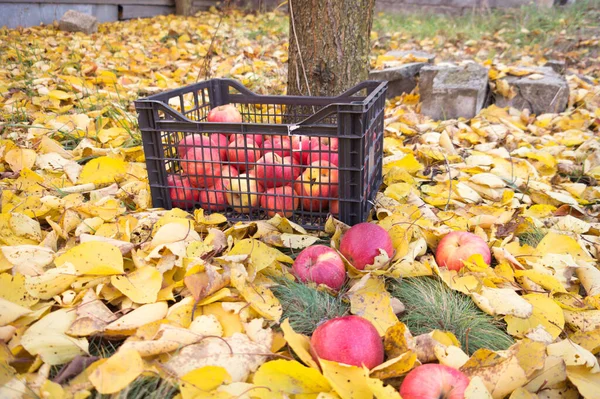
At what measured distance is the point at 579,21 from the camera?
5.81m

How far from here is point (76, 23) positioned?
5520mm

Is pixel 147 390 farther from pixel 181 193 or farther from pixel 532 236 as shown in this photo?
pixel 532 236

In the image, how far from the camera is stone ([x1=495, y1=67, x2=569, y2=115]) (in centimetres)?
332

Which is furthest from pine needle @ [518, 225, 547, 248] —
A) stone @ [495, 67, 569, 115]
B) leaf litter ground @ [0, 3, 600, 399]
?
stone @ [495, 67, 569, 115]

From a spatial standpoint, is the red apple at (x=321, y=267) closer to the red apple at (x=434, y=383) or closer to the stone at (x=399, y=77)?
the red apple at (x=434, y=383)

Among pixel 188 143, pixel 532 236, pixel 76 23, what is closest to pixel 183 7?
pixel 76 23

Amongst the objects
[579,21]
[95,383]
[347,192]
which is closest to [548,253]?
[347,192]

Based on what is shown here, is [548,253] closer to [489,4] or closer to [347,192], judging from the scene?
[347,192]

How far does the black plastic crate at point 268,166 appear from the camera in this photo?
1.55 meters

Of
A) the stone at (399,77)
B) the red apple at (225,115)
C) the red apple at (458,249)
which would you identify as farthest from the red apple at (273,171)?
the stone at (399,77)

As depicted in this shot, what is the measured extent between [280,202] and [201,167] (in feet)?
1.07

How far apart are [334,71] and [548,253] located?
136 centimetres

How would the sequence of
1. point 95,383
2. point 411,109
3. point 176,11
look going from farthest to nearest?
point 176,11
point 411,109
point 95,383

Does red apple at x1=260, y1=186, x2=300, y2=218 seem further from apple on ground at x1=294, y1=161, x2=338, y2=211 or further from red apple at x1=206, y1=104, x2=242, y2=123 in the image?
red apple at x1=206, y1=104, x2=242, y2=123
